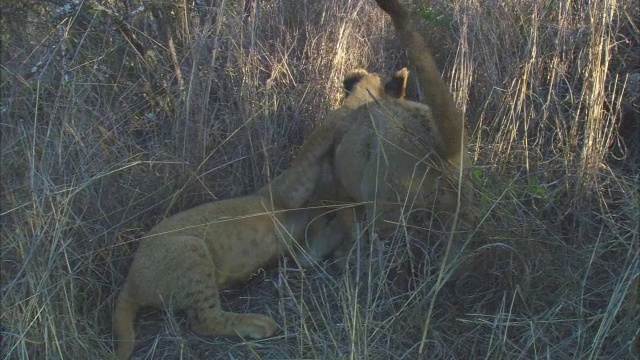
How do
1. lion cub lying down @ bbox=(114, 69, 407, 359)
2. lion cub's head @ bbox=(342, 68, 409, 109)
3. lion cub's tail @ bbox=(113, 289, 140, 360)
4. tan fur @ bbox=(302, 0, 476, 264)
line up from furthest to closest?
lion cub's head @ bbox=(342, 68, 409, 109) → lion cub lying down @ bbox=(114, 69, 407, 359) → lion cub's tail @ bbox=(113, 289, 140, 360) → tan fur @ bbox=(302, 0, 476, 264)

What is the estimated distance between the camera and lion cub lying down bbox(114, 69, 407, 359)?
11.7 ft

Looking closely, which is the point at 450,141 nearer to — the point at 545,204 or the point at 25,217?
the point at 545,204

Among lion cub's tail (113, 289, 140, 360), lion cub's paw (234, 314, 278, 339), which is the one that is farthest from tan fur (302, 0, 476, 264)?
lion cub's tail (113, 289, 140, 360)

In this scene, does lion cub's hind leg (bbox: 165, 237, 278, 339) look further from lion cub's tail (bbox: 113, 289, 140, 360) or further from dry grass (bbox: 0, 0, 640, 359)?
lion cub's tail (bbox: 113, 289, 140, 360)

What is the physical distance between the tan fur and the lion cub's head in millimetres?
208

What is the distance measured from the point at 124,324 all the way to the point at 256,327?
60 centimetres

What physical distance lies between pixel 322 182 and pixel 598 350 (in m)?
1.74

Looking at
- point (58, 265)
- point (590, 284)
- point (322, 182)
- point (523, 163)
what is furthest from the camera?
point (322, 182)

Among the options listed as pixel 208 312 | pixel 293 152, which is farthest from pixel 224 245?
pixel 293 152

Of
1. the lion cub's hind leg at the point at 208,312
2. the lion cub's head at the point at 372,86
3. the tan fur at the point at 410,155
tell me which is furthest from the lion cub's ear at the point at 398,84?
the lion cub's hind leg at the point at 208,312

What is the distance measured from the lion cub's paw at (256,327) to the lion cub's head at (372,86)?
4.14 feet

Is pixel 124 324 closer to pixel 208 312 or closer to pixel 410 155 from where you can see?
pixel 208 312

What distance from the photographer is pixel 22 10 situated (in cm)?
503

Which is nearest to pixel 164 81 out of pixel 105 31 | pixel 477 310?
pixel 105 31
